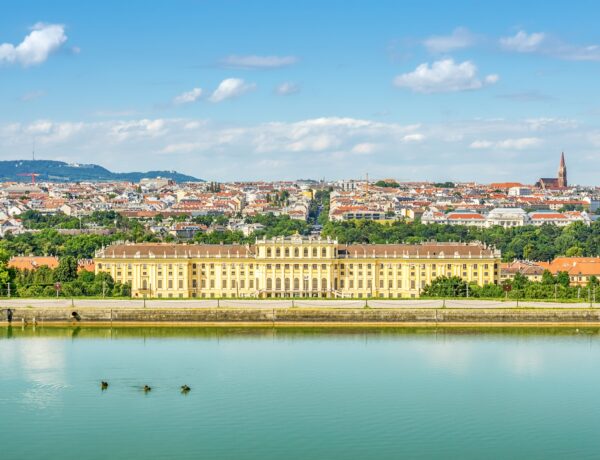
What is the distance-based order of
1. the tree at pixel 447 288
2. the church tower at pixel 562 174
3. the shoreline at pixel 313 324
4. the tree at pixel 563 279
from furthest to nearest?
the church tower at pixel 562 174 < the tree at pixel 563 279 < the tree at pixel 447 288 < the shoreline at pixel 313 324

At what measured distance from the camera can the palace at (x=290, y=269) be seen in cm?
5541

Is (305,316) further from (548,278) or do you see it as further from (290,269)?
(548,278)

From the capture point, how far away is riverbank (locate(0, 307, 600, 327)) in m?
44.5

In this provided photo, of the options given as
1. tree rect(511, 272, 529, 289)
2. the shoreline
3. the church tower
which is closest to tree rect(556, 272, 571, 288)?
tree rect(511, 272, 529, 289)

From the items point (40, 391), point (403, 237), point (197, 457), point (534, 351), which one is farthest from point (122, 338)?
point (403, 237)

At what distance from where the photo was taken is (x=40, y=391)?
101 feet

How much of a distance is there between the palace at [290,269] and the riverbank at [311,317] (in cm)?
1017

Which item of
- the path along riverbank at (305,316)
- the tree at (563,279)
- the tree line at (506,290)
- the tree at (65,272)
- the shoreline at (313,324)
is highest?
the tree at (65,272)

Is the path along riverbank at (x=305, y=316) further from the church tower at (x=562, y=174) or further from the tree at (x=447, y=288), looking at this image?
the church tower at (x=562, y=174)

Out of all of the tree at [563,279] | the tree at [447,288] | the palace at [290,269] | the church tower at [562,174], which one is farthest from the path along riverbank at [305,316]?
the church tower at [562,174]

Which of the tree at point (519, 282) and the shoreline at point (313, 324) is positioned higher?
the tree at point (519, 282)

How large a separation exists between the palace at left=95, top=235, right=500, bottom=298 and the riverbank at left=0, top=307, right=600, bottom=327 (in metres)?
10.2

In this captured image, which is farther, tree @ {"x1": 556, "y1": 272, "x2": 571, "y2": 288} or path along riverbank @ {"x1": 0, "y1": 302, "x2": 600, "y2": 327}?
tree @ {"x1": 556, "y1": 272, "x2": 571, "y2": 288}

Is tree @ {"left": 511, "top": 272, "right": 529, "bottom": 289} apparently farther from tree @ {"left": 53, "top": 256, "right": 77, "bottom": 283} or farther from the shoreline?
tree @ {"left": 53, "top": 256, "right": 77, "bottom": 283}
